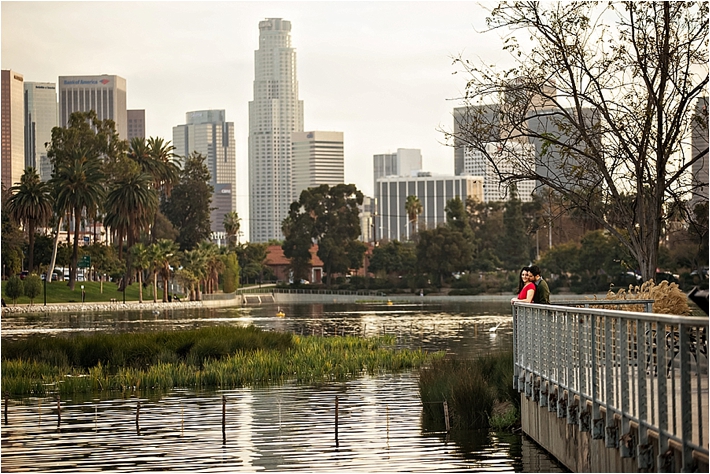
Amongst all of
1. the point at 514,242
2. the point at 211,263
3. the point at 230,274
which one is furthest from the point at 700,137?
the point at 514,242

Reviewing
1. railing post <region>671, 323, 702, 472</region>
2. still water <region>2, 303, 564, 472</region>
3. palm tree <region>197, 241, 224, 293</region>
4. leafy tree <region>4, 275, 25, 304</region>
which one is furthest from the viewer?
palm tree <region>197, 241, 224, 293</region>

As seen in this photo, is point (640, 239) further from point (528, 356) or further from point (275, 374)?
point (275, 374)

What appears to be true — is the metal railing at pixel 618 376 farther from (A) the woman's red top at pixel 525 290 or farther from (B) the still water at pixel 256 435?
(B) the still water at pixel 256 435

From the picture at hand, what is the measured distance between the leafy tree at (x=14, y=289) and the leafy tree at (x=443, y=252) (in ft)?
164

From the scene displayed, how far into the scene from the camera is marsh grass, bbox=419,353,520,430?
18438 mm

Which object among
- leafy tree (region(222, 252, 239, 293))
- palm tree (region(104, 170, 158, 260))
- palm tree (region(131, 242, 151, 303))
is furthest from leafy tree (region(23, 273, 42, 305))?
leafy tree (region(222, 252, 239, 293))

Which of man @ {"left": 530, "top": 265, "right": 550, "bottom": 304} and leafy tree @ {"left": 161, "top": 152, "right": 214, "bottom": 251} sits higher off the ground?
leafy tree @ {"left": 161, "top": 152, "right": 214, "bottom": 251}

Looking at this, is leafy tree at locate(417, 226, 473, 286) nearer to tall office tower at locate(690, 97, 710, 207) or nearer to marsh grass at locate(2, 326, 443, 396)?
marsh grass at locate(2, 326, 443, 396)

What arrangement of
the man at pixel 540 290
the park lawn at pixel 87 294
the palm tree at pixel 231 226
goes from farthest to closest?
the palm tree at pixel 231 226, the park lawn at pixel 87 294, the man at pixel 540 290

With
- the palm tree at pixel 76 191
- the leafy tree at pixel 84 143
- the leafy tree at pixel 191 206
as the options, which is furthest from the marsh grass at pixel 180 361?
the leafy tree at pixel 191 206

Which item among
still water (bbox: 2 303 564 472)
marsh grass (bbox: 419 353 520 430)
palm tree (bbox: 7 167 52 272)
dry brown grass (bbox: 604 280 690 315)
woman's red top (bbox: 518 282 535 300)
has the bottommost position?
still water (bbox: 2 303 564 472)

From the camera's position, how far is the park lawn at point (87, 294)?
98.8m

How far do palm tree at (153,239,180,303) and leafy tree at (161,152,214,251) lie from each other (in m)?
38.7

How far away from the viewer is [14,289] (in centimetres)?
9300
